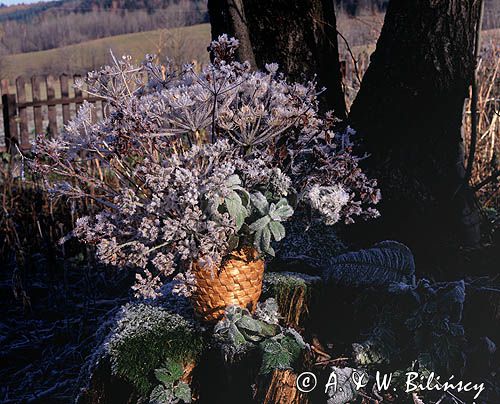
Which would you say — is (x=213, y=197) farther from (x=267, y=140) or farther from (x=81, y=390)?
(x=81, y=390)

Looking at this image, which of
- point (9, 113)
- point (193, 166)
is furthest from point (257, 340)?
point (9, 113)

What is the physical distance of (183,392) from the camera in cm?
183

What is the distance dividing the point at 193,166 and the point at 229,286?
15.7 inches

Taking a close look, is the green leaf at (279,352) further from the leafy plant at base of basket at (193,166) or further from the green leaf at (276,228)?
the green leaf at (276,228)

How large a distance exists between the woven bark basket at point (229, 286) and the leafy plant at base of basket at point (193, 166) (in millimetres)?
20

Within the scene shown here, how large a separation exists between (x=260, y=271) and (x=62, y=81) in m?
10.5

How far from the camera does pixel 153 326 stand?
2.02m

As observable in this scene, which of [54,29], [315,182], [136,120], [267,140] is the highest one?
[136,120]

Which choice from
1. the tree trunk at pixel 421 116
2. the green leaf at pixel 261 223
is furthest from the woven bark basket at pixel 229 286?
the tree trunk at pixel 421 116

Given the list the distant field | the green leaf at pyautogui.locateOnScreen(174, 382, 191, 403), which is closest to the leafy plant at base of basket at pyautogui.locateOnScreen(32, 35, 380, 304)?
the green leaf at pyautogui.locateOnScreen(174, 382, 191, 403)

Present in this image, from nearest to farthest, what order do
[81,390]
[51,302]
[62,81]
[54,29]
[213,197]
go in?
1. [213,197]
2. [81,390]
3. [51,302]
4. [62,81]
5. [54,29]

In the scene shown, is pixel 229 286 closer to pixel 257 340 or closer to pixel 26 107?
pixel 257 340

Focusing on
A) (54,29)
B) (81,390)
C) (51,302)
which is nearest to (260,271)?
(81,390)

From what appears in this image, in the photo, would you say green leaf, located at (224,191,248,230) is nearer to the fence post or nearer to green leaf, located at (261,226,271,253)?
green leaf, located at (261,226,271,253)
